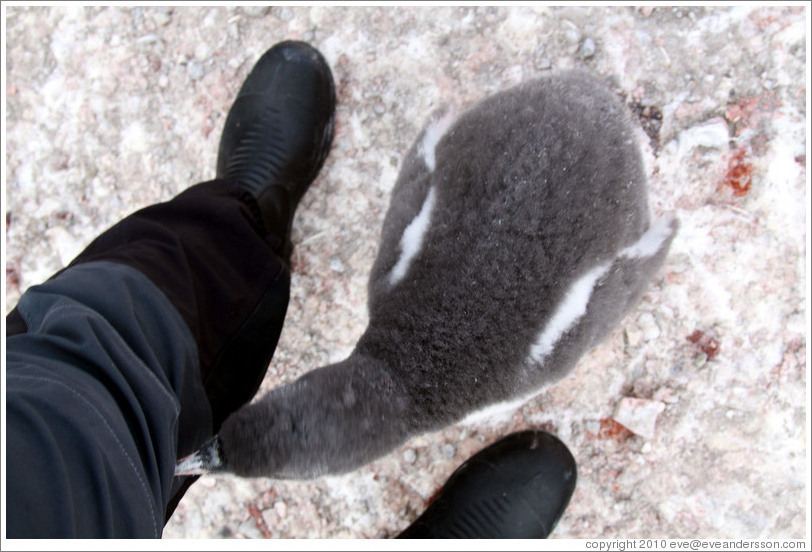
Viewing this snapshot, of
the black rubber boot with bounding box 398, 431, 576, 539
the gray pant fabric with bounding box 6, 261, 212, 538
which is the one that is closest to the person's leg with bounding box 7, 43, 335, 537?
the gray pant fabric with bounding box 6, 261, 212, 538

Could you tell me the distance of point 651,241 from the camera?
236cm

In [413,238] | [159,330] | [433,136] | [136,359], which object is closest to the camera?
[136,359]

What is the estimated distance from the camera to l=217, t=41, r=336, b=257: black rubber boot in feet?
9.65

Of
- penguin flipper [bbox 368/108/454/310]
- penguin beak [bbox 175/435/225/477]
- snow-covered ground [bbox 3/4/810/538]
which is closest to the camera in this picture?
penguin beak [bbox 175/435/225/477]

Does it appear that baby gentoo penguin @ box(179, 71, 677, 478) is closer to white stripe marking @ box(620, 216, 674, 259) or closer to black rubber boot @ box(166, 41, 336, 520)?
white stripe marking @ box(620, 216, 674, 259)

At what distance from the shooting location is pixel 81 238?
3064 mm

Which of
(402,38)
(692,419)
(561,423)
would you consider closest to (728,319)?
(692,419)

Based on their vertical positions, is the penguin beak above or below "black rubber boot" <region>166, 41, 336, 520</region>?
below

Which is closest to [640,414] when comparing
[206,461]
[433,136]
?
[433,136]

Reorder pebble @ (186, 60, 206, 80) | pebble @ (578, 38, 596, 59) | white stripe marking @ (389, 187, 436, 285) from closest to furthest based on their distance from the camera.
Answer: white stripe marking @ (389, 187, 436, 285) < pebble @ (578, 38, 596, 59) < pebble @ (186, 60, 206, 80)

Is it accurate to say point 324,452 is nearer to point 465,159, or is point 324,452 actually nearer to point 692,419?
point 465,159

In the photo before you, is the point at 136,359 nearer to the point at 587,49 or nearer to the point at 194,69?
the point at 194,69

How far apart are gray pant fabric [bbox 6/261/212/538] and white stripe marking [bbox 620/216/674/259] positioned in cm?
175

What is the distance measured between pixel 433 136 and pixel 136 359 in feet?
5.15
